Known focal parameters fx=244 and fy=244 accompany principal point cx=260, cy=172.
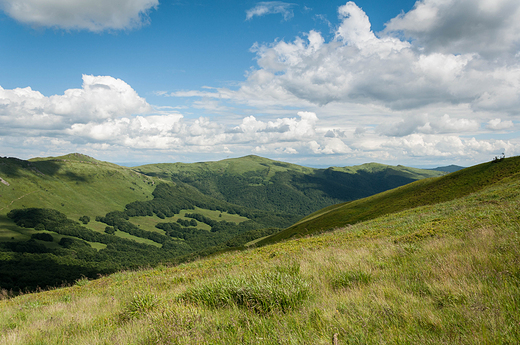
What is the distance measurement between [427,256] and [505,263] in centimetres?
164

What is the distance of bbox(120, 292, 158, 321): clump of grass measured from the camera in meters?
5.31

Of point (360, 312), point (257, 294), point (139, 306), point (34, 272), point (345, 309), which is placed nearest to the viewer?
point (360, 312)

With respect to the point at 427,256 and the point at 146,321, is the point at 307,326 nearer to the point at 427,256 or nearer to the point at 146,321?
the point at 146,321

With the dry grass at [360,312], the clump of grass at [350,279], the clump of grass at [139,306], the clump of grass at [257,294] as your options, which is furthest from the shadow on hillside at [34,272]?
the clump of grass at [350,279]

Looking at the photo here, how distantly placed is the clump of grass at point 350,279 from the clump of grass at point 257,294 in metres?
0.84

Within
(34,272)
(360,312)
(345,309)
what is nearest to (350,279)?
(345,309)

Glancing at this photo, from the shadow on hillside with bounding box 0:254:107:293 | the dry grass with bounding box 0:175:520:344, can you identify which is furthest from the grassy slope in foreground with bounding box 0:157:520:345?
the shadow on hillside with bounding box 0:254:107:293

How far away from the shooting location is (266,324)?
3.75m

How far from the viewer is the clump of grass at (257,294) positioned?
452 centimetres

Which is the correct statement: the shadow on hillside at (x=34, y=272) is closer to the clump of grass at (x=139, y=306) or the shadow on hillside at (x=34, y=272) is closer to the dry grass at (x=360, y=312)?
the clump of grass at (x=139, y=306)

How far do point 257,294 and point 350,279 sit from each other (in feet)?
7.56

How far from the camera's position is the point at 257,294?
186 inches

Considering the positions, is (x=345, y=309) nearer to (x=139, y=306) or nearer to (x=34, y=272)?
(x=139, y=306)

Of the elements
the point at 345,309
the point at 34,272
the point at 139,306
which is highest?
the point at 345,309
